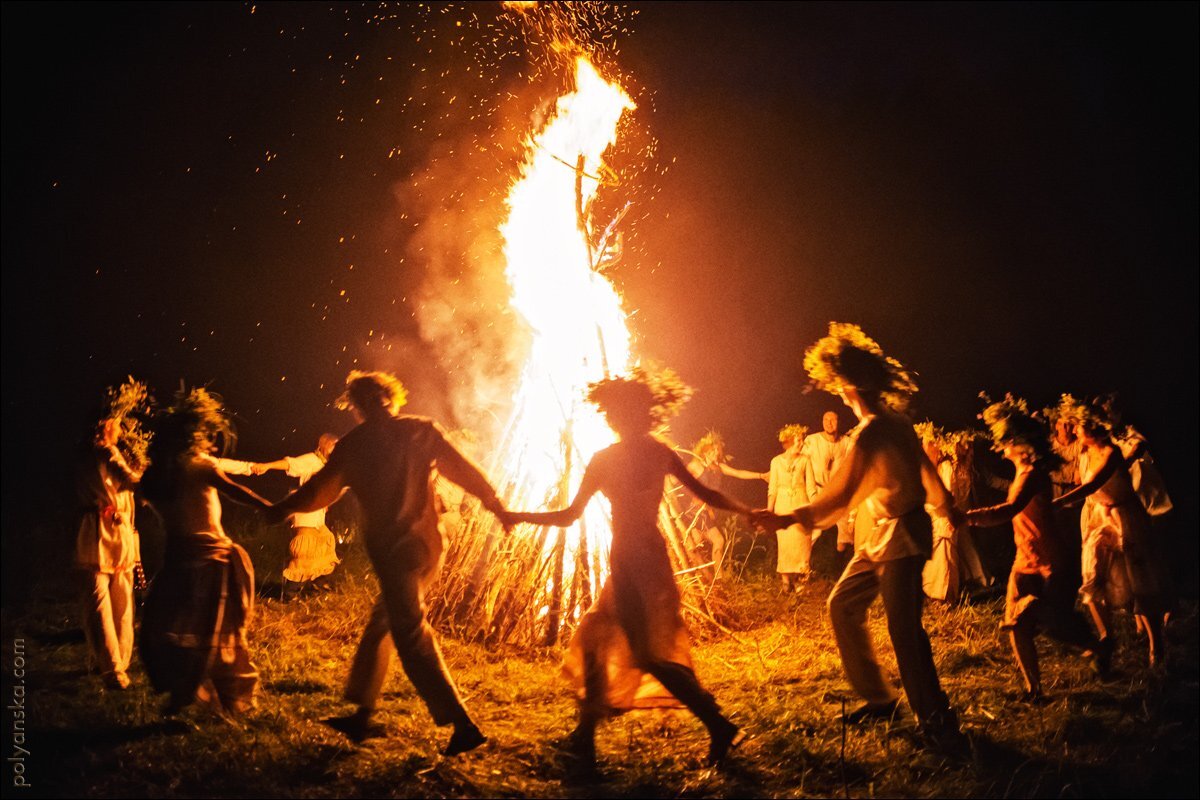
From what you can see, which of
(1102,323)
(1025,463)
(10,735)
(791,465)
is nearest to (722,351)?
(1102,323)

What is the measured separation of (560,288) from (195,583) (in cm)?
394

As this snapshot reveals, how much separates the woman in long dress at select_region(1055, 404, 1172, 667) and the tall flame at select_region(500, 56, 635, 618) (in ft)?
11.9

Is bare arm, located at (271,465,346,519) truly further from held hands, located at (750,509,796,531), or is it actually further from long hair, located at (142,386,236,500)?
held hands, located at (750,509,796,531)

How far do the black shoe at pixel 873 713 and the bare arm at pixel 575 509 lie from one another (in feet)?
6.21

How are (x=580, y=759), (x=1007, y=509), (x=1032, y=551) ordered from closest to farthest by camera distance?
1. (x=580, y=759)
2. (x=1007, y=509)
3. (x=1032, y=551)

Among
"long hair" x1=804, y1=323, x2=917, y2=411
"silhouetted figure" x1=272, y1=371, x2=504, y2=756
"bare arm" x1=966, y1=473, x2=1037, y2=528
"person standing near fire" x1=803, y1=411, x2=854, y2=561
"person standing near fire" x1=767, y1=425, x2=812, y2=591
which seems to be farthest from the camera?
"person standing near fire" x1=803, y1=411, x2=854, y2=561

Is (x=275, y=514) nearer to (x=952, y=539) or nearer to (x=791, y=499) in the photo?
(x=952, y=539)

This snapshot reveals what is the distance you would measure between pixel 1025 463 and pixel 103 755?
5378 mm

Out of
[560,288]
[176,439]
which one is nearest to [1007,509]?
[560,288]

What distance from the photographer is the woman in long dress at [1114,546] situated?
629 centimetres

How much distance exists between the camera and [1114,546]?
6.50 metres

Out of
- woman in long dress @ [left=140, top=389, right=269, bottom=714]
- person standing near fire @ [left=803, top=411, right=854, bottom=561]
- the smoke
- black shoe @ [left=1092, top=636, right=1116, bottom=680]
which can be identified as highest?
the smoke

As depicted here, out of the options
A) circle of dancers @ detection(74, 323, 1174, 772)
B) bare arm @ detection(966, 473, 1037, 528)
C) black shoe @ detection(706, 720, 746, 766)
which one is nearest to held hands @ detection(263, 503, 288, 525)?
circle of dancers @ detection(74, 323, 1174, 772)

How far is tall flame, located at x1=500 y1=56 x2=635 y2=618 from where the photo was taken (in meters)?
7.73
